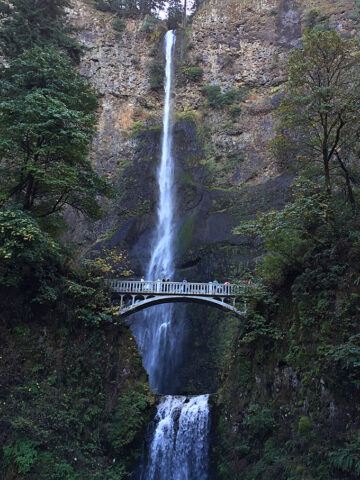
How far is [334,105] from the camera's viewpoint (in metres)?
12.5

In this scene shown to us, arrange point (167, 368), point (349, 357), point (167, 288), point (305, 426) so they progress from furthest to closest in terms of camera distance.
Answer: point (167, 368), point (167, 288), point (305, 426), point (349, 357)

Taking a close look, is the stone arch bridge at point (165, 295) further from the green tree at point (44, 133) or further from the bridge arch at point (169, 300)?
the green tree at point (44, 133)

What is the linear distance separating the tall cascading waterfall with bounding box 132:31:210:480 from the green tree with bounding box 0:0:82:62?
13481 mm

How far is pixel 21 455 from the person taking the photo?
11078 millimetres

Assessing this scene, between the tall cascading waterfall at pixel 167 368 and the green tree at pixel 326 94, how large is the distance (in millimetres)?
10736

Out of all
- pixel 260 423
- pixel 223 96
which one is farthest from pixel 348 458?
pixel 223 96

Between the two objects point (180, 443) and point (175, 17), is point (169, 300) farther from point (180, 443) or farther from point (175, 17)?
point (175, 17)

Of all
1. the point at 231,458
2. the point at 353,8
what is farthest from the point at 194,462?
the point at 353,8

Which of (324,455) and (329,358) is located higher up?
(329,358)

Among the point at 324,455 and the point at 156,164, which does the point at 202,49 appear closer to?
the point at 156,164

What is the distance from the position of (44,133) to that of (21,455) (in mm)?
10250

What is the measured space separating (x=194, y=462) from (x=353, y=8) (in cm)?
3590

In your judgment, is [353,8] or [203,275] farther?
[353,8]

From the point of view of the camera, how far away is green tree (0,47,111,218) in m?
13.1
